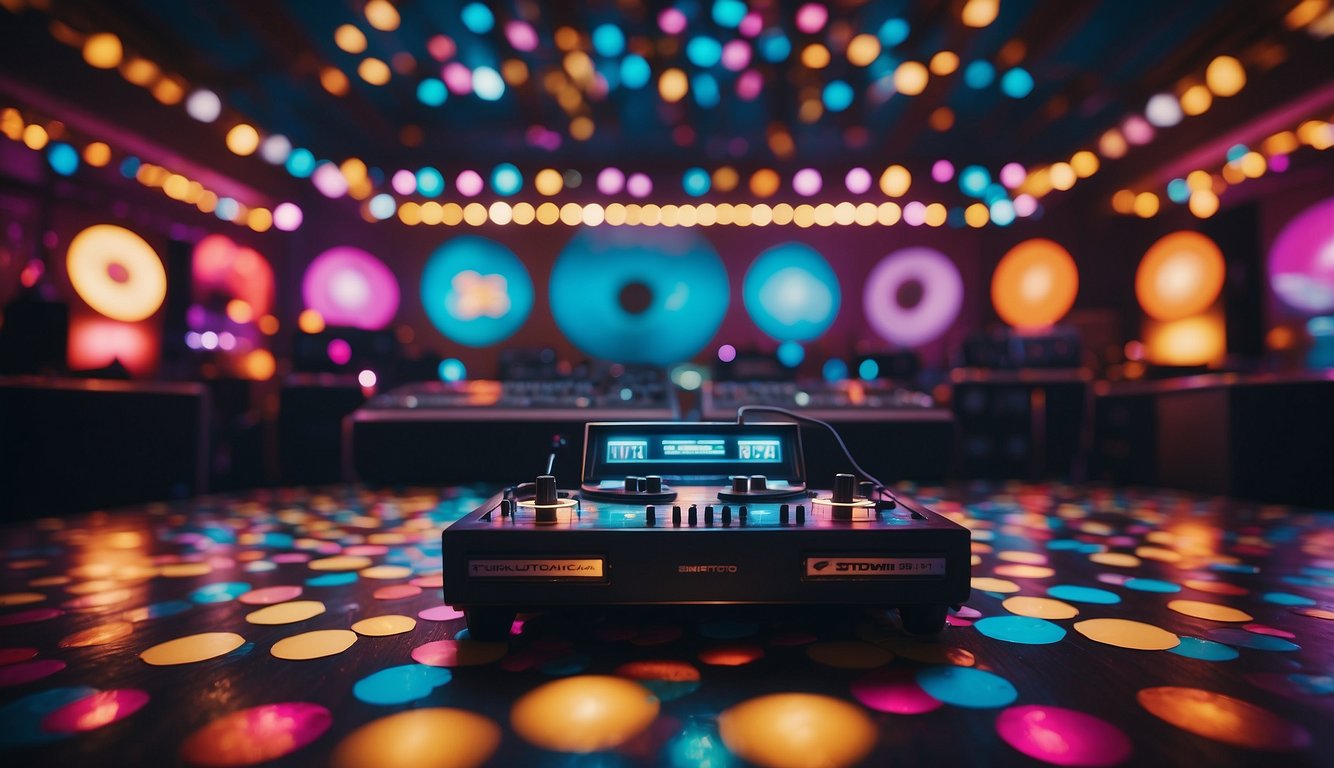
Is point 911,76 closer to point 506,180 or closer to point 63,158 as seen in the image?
point 506,180

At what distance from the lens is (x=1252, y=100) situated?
13.4 feet

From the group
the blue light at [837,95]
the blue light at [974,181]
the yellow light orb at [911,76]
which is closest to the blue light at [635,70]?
the blue light at [837,95]

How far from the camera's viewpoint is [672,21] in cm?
373

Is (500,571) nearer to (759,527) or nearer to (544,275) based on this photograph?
(759,527)

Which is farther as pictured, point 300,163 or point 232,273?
point 300,163

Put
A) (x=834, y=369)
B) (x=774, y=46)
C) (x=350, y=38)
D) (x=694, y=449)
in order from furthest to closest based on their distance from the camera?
1. (x=834, y=369)
2. (x=774, y=46)
3. (x=350, y=38)
4. (x=694, y=449)

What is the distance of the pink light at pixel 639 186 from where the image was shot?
225 inches

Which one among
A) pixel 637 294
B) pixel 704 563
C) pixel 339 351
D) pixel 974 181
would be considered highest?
pixel 974 181

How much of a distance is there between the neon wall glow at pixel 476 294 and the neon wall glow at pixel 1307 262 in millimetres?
5380

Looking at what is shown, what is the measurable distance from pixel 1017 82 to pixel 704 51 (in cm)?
214

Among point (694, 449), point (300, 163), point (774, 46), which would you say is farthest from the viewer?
point (300, 163)

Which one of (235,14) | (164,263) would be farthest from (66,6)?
(164,263)

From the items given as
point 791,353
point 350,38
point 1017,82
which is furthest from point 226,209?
point 1017,82

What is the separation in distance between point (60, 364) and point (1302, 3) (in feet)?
21.3
